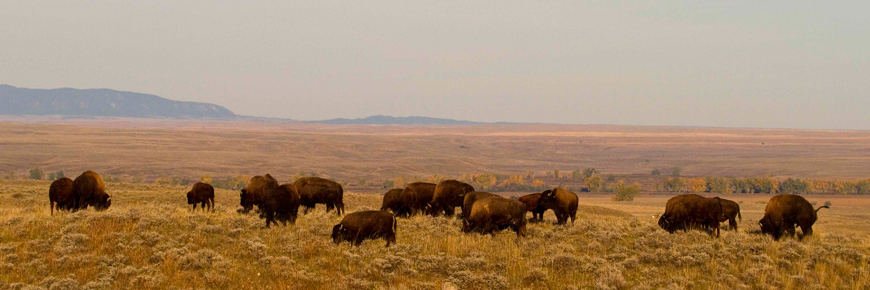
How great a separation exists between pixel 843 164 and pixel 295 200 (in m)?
212

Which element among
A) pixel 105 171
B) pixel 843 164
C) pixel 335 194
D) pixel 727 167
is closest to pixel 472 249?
pixel 335 194

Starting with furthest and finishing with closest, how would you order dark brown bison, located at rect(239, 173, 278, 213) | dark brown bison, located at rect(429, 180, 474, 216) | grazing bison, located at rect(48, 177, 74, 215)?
dark brown bison, located at rect(429, 180, 474, 216) < dark brown bison, located at rect(239, 173, 278, 213) < grazing bison, located at rect(48, 177, 74, 215)

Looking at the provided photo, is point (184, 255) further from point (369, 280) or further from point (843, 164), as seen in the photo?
point (843, 164)

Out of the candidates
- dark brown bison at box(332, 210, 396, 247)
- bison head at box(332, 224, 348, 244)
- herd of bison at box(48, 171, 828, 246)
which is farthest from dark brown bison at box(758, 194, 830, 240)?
bison head at box(332, 224, 348, 244)

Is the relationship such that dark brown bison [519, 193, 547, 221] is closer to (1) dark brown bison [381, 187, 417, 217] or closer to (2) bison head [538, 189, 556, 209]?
(2) bison head [538, 189, 556, 209]

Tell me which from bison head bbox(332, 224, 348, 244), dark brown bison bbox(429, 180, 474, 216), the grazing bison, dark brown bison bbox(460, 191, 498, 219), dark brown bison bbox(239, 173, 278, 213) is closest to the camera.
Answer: bison head bbox(332, 224, 348, 244)

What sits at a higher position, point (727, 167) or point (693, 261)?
point (693, 261)

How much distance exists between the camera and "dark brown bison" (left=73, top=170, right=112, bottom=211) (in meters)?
18.4

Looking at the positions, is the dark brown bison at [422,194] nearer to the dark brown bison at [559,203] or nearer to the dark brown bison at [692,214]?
the dark brown bison at [559,203]

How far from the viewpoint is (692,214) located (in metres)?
16.8

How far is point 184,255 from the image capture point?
12.5 meters

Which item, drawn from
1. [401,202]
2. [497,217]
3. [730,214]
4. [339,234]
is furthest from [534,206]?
[339,234]

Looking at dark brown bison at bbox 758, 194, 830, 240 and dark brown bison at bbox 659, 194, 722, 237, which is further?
dark brown bison at bbox 659, 194, 722, 237

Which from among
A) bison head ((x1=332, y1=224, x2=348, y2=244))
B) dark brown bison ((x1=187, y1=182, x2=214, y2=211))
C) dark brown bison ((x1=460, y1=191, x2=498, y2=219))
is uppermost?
dark brown bison ((x1=460, y1=191, x2=498, y2=219))
